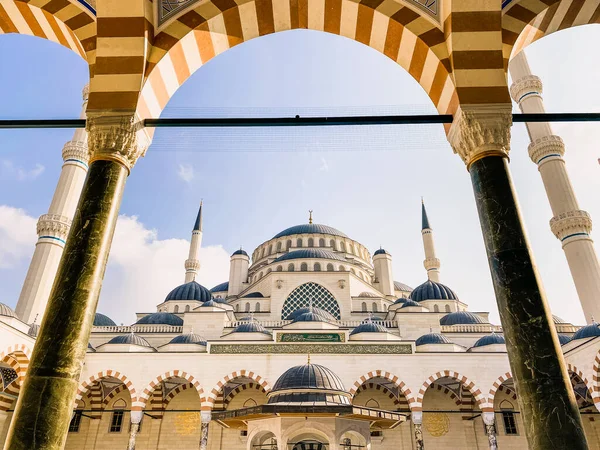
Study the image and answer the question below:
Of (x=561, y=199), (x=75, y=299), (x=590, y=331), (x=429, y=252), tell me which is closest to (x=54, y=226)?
(x=75, y=299)

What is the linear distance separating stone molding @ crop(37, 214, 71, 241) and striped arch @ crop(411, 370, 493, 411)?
1279 cm

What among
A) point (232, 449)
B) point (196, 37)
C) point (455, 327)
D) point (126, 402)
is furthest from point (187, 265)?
point (196, 37)

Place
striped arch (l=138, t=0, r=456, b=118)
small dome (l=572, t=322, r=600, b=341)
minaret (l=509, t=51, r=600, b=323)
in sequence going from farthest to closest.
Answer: minaret (l=509, t=51, r=600, b=323) → small dome (l=572, t=322, r=600, b=341) → striped arch (l=138, t=0, r=456, b=118)

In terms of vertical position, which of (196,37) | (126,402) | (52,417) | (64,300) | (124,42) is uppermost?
(196,37)

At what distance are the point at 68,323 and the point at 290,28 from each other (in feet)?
11.5

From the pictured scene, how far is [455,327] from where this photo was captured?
59.8ft

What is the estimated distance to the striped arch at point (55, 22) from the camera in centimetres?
421

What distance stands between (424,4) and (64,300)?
157 inches

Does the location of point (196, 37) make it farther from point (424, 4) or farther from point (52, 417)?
point (52, 417)

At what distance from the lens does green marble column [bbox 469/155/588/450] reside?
8.43 feet

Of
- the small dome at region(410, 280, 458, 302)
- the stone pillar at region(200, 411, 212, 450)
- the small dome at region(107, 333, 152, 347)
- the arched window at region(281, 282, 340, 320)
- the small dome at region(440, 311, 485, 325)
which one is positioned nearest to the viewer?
the stone pillar at region(200, 411, 212, 450)

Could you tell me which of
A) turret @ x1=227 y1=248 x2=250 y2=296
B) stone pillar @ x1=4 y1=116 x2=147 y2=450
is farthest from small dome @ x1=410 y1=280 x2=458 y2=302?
stone pillar @ x1=4 y1=116 x2=147 y2=450

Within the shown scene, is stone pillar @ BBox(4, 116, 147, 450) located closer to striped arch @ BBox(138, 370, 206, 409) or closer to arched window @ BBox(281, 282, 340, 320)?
striped arch @ BBox(138, 370, 206, 409)

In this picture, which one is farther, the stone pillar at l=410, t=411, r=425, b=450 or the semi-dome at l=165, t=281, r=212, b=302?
the semi-dome at l=165, t=281, r=212, b=302
